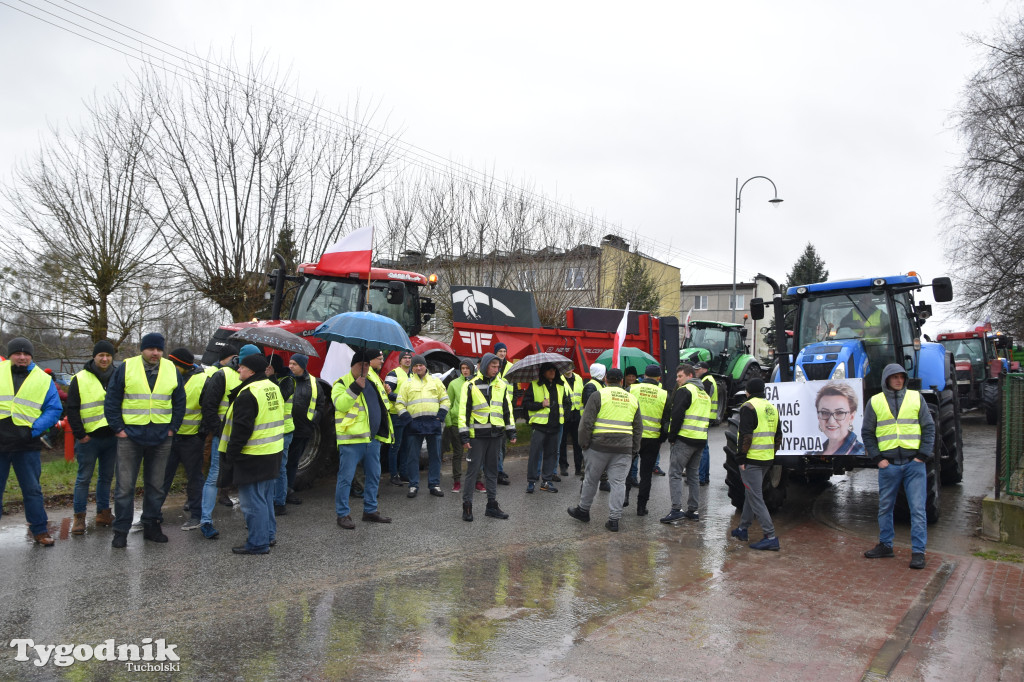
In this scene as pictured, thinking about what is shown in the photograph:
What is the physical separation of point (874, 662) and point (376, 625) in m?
3.29

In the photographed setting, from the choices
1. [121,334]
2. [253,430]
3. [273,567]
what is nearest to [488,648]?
[273,567]

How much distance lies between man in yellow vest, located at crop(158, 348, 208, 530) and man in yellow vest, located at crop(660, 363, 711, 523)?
523 centimetres

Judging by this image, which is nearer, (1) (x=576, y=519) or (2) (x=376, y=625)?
(2) (x=376, y=625)

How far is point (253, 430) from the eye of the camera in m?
6.66

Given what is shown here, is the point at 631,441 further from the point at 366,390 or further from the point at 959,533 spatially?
the point at 959,533

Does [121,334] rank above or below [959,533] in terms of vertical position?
above

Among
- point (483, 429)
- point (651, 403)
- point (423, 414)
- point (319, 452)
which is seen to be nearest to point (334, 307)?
point (319, 452)

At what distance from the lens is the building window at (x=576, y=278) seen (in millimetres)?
24359

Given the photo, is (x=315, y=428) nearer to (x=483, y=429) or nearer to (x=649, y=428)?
(x=483, y=429)

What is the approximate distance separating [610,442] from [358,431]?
109 inches

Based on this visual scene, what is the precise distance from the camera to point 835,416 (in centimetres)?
840

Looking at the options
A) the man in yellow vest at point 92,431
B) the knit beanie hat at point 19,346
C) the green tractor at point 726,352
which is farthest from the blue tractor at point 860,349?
the green tractor at point 726,352

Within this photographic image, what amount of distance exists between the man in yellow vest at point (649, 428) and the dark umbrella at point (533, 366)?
3.98ft

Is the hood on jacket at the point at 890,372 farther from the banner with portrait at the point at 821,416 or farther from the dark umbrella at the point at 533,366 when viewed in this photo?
the dark umbrella at the point at 533,366
